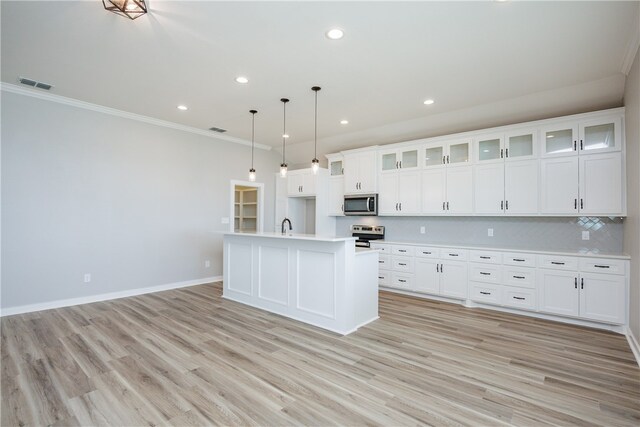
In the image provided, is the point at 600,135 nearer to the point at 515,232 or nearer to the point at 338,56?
the point at 515,232

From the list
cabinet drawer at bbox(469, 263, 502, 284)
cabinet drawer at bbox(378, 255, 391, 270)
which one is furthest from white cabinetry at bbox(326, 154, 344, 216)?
cabinet drawer at bbox(469, 263, 502, 284)

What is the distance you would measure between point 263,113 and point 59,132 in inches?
112

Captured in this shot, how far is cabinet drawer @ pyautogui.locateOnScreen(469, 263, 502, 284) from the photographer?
14.6ft

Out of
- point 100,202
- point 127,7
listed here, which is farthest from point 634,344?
point 100,202

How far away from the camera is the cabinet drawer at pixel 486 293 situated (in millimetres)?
4442

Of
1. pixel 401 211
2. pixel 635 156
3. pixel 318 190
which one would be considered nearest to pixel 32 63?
pixel 318 190

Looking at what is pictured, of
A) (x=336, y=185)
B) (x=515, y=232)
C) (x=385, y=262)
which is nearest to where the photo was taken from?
(x=515, y=232)

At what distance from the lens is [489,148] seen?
15.6 ft

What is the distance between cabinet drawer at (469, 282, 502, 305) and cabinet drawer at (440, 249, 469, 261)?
39cm

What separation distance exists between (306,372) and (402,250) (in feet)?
10.4

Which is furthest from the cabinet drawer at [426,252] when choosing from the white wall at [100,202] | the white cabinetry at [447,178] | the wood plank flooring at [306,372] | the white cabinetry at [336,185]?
the white wall at [100,202]

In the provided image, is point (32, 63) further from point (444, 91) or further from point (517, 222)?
point (517, 222)

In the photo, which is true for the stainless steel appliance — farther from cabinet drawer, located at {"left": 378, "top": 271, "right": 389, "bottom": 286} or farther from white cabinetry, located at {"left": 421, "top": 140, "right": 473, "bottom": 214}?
white cabinetry, located at {"left": 421, "top": 140, "right": 473, "bottom": 214}

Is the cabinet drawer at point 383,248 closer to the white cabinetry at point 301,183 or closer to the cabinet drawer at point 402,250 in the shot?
the cabinet drawer at point 402,250
